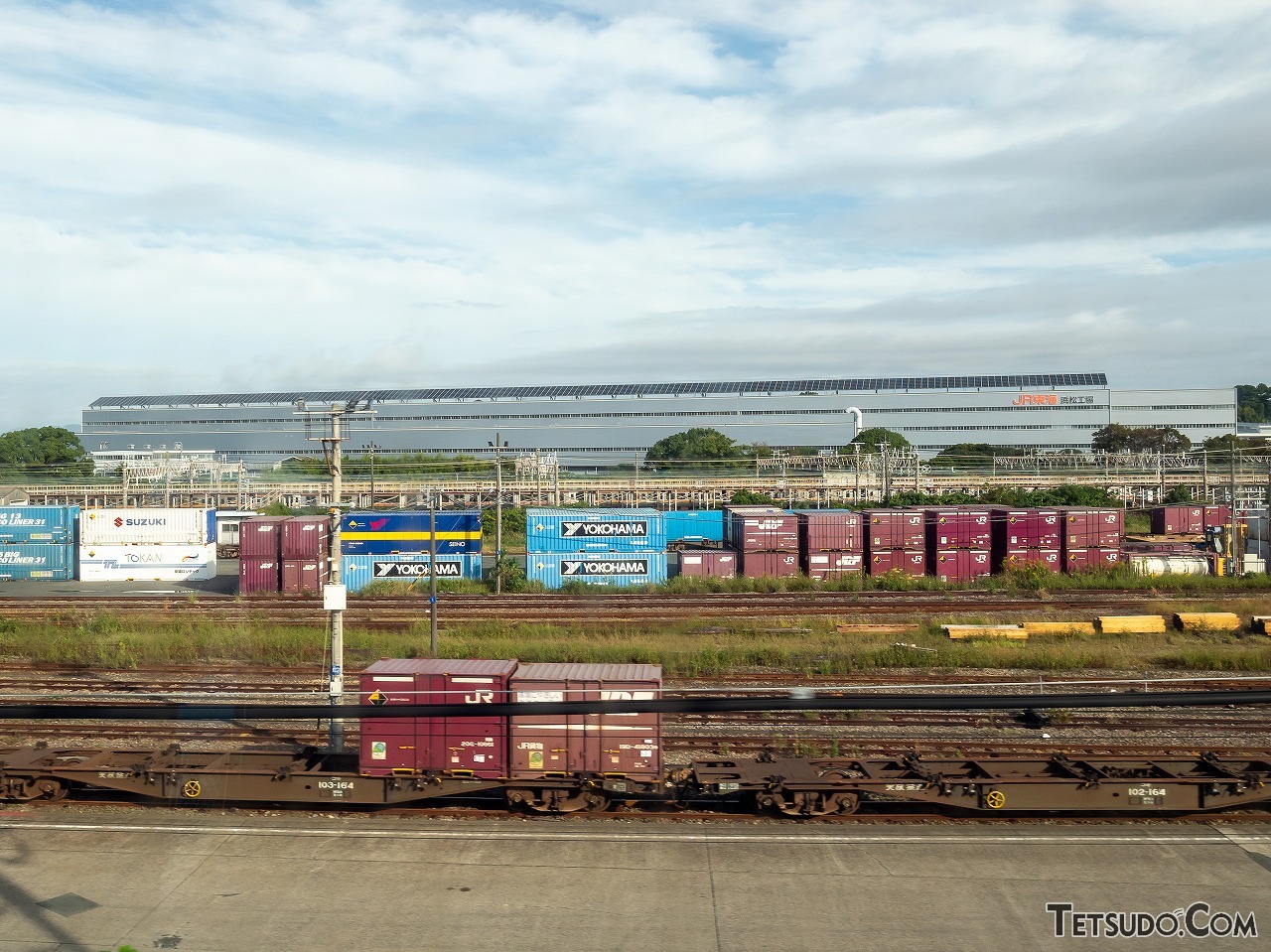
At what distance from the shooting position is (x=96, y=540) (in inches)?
1284

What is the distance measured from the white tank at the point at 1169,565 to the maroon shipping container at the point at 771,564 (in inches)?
436

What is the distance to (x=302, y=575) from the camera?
2947 cm

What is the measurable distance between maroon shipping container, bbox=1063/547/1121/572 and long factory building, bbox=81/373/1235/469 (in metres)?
33.8

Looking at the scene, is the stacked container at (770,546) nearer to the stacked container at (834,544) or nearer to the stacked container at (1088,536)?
the stacked container at (834,544)

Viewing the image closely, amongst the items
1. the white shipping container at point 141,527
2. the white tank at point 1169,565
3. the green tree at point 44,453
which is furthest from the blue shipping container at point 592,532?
the green tree at point 44,453

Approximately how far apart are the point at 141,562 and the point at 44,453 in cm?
3493

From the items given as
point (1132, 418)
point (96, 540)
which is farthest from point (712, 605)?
point (1132, 418)

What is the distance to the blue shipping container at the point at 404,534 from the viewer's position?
30017mm

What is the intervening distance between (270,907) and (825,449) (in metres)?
59.5

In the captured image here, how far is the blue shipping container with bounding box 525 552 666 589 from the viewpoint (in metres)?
30.4

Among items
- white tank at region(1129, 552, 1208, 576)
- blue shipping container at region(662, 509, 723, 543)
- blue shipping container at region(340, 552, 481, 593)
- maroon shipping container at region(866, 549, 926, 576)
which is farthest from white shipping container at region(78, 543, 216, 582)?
white tank at region(1129, 552, 1208, 576)

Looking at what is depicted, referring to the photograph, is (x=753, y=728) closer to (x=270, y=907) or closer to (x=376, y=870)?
(x=376, y=870)

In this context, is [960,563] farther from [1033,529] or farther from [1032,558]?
[1033,529]

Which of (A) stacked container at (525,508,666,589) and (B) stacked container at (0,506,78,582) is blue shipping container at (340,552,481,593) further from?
(B) stacked container at (0,506,78,582)
